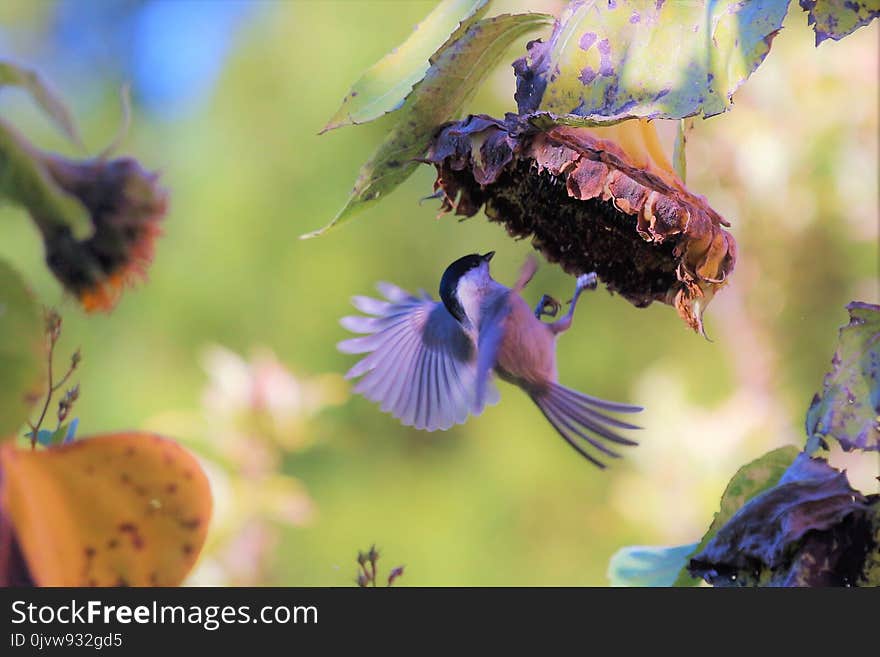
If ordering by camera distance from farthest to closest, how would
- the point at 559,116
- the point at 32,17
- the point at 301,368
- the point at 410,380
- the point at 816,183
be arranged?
the point at 816,183 → the point at 301,368 → the point at 32,17 → the point at 410,380 → the point at 559,116

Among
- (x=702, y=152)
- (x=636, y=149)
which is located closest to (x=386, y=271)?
(x=702, y=152)

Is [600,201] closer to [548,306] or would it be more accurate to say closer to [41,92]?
[548,306]

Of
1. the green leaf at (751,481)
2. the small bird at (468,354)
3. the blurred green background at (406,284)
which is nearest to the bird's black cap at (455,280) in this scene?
the small bird at (468,354)

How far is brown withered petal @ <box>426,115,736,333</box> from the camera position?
0.26 metres

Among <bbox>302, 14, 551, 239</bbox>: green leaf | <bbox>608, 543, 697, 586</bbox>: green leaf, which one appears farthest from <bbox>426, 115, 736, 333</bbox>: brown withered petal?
<bbox>608, 543, 697, 586</bbox>: green leaf

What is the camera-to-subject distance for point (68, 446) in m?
0.31

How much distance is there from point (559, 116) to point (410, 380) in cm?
14

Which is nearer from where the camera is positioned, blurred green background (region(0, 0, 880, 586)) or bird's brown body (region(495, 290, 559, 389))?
bird's brown body (region(495, 290, 559, 389))

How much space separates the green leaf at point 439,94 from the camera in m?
Answer: 0.27

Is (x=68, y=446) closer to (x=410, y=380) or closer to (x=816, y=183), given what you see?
(x=410, y=380)

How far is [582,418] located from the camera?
12.9 inches

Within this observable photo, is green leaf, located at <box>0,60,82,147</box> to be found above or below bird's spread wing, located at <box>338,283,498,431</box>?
above

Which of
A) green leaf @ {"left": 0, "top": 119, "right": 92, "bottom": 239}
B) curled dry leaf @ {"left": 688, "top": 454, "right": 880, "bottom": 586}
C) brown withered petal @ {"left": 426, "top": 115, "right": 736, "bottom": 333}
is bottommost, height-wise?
curled dry leaf @ {"left": 688, "top": 454, "right": 880, "bottom": 586}

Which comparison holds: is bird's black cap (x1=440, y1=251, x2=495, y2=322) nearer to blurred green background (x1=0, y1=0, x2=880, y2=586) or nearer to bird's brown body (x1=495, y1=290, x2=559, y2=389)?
bird's brown body (x1=495, y1=290, x2=559, y2=389)
